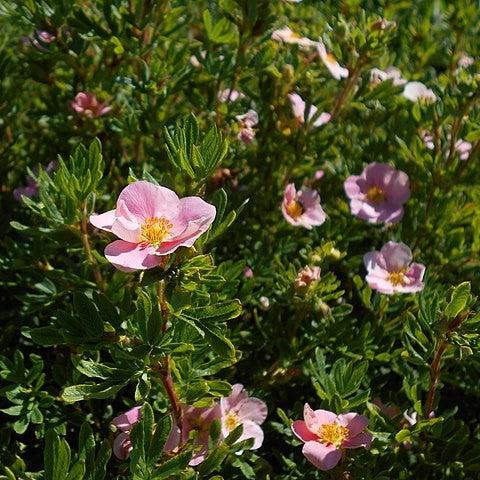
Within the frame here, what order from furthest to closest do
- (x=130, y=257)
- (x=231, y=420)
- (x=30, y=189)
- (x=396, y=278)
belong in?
Result: (x=30, y=189), (x=396, y=278), (x=231, y=420), (x=130, y=257)

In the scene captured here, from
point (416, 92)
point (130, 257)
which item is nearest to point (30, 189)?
point (130, 257)

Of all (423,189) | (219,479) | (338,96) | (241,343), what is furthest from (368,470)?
(338,96)

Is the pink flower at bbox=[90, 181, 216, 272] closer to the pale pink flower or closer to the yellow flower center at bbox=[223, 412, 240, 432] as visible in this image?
the yellow flower center at bbox=[223, 412, 240, 432]

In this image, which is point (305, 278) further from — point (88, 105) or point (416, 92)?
point (416, 92)

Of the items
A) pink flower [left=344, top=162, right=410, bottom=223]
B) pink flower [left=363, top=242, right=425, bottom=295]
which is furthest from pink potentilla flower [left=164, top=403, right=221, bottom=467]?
pink flower [left=344, top=162, right=410, bottom=223]

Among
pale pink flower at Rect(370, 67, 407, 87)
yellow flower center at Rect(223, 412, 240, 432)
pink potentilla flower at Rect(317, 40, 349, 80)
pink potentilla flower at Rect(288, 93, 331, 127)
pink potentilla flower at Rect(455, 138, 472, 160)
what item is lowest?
yellow flower center at Rect(223, 412, 240, 432)

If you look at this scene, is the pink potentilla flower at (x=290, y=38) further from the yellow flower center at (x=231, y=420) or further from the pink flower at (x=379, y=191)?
the yellow flower center at (x=231, y=420)

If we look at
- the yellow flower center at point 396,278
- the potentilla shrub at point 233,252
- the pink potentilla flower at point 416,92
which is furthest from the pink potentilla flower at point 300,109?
the yellow flower center at point 396,278

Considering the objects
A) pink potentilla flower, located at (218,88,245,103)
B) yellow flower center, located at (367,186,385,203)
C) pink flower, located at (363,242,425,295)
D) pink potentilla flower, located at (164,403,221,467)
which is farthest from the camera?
pink potentilla flower, located at (218,88,245,103)
